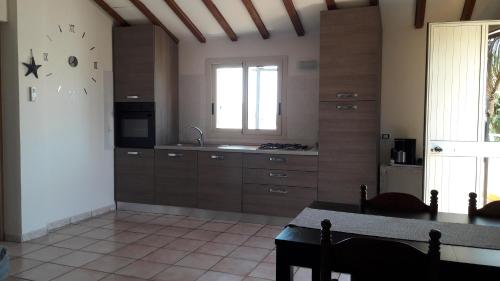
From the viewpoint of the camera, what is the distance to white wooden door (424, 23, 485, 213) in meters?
3.77

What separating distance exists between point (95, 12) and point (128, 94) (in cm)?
100

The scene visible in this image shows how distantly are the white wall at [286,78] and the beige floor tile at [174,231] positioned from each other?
1.39 meters

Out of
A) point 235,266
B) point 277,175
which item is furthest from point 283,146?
point 235,266

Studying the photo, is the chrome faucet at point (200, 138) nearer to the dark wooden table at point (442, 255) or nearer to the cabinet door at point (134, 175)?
the cabinet door at point (134, 175)

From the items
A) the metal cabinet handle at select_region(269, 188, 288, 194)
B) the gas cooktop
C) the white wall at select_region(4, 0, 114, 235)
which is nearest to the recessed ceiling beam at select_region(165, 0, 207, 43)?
the white wall at select_region(4, 0, 114, 235)

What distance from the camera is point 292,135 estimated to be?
484 centimetres

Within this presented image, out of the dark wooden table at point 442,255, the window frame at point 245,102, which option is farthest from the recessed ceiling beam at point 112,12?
the dark wooden table at point 442,255

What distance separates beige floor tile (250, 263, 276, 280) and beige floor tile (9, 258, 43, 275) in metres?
1.75

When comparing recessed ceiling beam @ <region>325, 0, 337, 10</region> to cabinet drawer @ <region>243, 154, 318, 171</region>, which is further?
cabinet drawer @ <region>243, 154, 318, 171</region>

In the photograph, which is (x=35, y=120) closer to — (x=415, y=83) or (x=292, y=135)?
(x=292, y=135)

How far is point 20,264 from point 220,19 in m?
3.07

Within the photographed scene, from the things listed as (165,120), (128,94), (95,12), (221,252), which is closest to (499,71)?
(221,252)

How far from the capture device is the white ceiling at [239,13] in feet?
13.1

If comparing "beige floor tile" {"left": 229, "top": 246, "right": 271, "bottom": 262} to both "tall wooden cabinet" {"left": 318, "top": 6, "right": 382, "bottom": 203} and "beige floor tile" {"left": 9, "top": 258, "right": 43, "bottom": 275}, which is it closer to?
"tall wooden cabinet" {"left": 318, "top": 6, "right": 382, "bottom": 203}
